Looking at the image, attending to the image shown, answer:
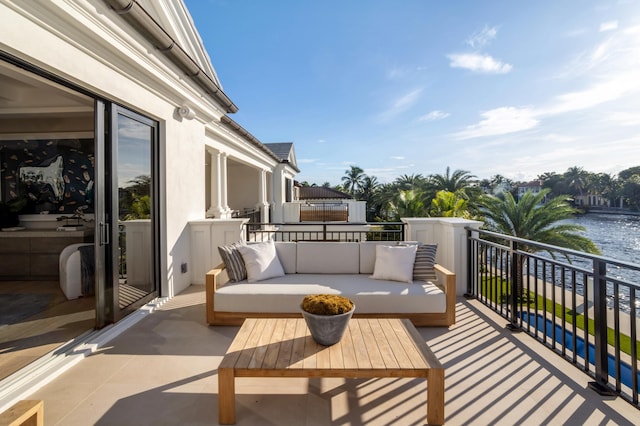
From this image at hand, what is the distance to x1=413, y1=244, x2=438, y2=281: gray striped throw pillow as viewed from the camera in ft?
11.1

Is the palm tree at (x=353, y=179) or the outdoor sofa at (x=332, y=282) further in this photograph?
the palm tree at (x=353, y=179)

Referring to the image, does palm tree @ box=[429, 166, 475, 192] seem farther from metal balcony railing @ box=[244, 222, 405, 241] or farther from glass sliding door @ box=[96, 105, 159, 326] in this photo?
glass sliding door @ box=[96, 105, 159, 326]

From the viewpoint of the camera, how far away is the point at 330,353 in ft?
6.17

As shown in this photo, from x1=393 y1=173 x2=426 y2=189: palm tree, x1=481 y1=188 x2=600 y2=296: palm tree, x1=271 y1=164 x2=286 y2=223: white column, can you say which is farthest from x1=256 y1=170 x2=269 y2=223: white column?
x1=393 y1=173 x2=426 y2=189: palm tree

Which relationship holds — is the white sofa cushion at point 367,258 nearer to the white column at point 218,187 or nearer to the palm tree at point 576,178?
the white column at point 218,187

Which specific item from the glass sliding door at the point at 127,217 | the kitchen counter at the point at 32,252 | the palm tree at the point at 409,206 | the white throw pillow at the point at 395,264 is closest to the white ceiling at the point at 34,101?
the glass sliding door at the point at 127,217

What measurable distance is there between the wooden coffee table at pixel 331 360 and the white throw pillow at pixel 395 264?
1185mm

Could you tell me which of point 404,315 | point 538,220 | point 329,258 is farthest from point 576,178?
point 404,315

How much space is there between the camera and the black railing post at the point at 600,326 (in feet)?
6.73

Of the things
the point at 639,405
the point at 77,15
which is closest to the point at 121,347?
the point at 77,15

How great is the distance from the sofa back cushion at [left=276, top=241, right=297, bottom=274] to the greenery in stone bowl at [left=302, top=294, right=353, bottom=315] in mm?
1826

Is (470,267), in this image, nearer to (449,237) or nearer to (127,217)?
(449,237)

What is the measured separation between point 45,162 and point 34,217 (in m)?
0.93

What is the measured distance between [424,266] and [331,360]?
2.00 meters
